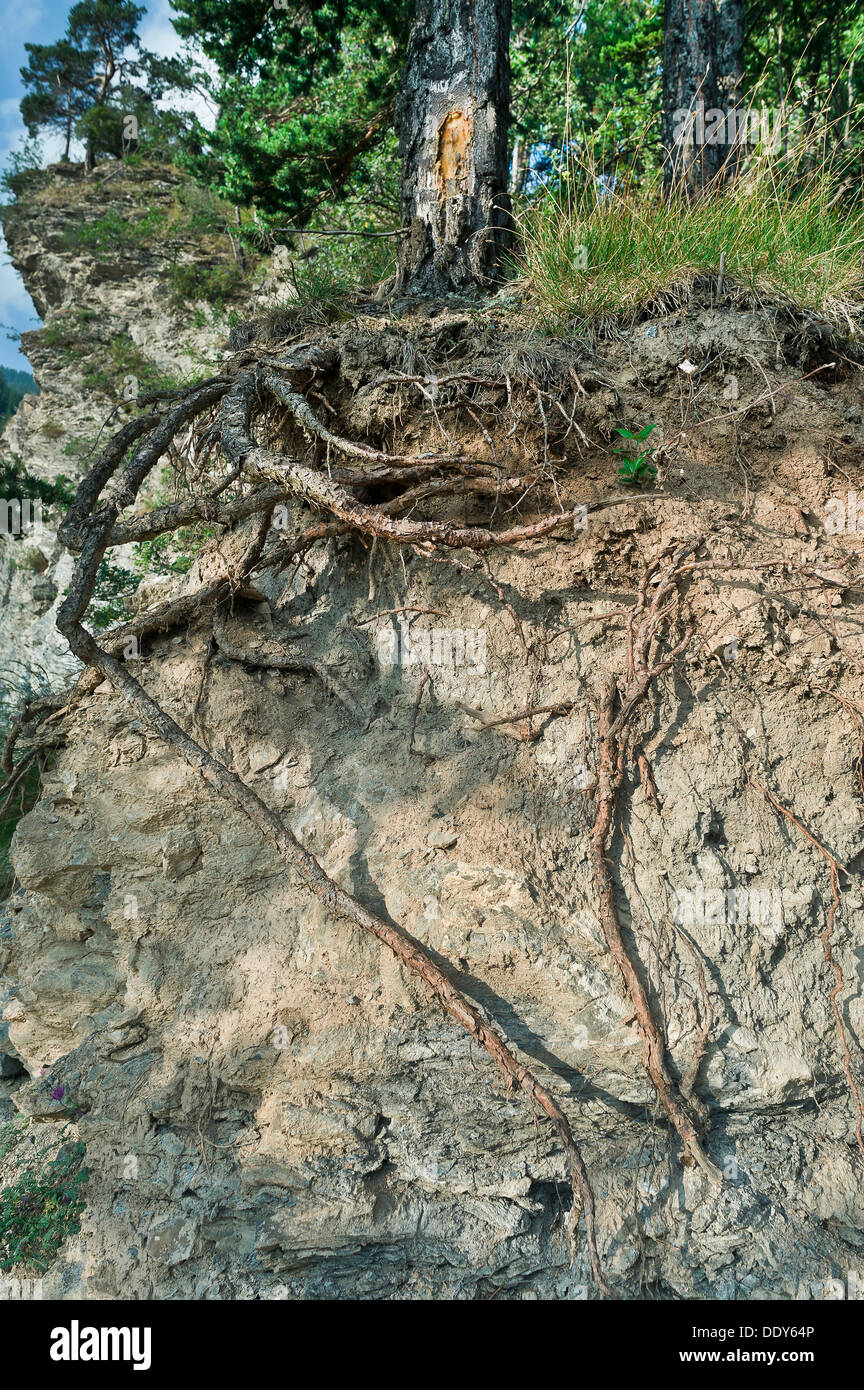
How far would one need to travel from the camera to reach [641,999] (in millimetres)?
2854

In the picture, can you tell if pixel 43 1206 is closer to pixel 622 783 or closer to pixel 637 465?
pixel 622 783

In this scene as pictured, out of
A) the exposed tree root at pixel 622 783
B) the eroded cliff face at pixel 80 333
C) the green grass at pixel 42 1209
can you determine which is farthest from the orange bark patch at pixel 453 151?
the eroded cliff face at pixel 80 333

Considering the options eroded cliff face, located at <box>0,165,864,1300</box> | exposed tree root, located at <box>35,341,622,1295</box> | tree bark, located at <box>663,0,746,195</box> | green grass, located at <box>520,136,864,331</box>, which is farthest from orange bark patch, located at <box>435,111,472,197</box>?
tree bark, located at <box>663,0,746,195</box>

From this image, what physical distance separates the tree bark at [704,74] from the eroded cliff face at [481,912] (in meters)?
2.48

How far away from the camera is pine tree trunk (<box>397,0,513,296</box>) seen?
4.24 meters

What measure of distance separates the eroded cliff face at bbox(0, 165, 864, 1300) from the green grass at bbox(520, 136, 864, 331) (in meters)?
0.21

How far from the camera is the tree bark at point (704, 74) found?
529cm

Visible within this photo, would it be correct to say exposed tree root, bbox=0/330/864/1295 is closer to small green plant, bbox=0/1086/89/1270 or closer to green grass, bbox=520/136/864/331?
green grass, bbox=520/136/864/331

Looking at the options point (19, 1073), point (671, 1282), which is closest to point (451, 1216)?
point (671, 1282)

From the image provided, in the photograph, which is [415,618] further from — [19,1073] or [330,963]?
[19,1073]

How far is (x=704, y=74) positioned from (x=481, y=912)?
5622 millimetres

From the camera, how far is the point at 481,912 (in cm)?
302

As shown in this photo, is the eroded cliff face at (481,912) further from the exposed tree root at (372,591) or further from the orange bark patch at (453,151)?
the orange bark patch at (453,151)

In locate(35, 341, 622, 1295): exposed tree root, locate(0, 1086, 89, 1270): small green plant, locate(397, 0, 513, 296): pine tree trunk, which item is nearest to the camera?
locate(35, 341, 622, 1295): exposed tree root
